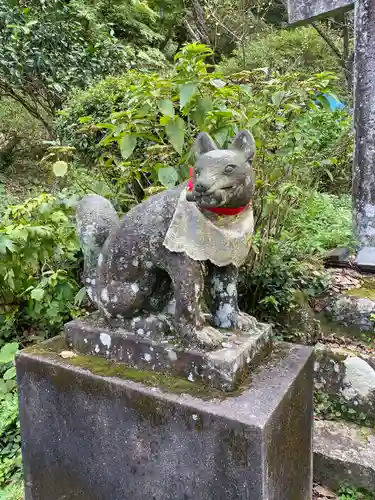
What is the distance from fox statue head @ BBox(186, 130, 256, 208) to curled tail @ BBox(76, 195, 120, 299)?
0.51 metres

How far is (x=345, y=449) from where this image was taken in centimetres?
189

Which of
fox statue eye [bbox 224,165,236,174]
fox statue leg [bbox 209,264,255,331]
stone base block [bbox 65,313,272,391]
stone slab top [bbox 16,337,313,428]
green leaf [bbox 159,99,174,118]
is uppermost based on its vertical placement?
green leaf [bbox 159,99,174,118]

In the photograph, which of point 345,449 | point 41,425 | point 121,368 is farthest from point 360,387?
point 41,425

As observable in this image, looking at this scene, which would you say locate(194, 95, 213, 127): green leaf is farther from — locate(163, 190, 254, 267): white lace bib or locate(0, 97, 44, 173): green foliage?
locate(0, 97, 44, 173): green foliage

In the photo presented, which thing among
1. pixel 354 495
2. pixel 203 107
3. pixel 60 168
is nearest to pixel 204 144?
pixel 203 107

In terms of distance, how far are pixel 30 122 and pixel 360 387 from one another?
7.46 m

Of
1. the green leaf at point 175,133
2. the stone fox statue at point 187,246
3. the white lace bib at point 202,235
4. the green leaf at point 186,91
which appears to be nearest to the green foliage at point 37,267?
the stone fox statue at point 187,246

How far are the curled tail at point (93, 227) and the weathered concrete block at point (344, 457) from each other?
1327 millimetres

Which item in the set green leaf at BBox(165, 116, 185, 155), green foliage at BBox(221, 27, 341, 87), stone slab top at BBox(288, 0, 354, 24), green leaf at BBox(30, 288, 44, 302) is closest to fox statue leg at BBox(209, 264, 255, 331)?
green leaf at BBox(165, 116, 185, 155)

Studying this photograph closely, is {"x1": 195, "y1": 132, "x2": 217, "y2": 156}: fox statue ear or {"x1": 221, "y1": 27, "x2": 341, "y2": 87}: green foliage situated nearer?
{"x1": 195, "y1": 132, "x2": 217, "y2": 156}: fox statue ear

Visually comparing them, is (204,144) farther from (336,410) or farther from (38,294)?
(38,294)

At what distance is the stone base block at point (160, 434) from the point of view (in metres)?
1.28

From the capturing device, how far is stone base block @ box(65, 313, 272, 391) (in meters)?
1.39

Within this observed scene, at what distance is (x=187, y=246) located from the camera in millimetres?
1405
